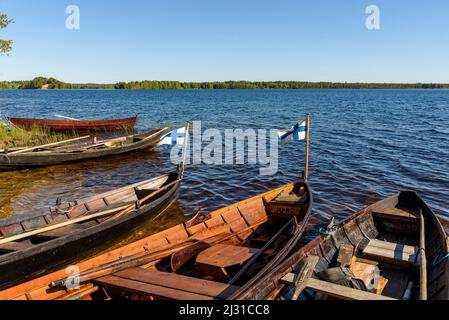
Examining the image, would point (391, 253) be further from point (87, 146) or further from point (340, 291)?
point (87, 146)

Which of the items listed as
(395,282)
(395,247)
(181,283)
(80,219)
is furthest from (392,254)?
(80,219)

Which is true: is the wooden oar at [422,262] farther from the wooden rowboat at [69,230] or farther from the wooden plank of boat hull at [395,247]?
the wooden rowboat at [69,230]

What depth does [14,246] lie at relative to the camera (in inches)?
328

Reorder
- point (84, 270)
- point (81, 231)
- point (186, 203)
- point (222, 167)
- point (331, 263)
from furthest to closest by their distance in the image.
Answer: point (222, 167) < point (186, 203) < point (81, 231) < point (331, 263) < point (84, 270)

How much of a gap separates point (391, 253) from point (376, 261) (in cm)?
43

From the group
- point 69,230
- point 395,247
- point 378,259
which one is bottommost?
point 378,259

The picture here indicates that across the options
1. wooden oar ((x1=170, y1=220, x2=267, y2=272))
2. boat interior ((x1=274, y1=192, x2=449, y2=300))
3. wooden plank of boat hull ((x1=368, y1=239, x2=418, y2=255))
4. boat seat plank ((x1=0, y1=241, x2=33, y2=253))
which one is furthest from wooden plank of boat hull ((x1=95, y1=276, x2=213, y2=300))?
wooden plank of boat hull ((x1=368, y1=239, x2=418, y2=255))

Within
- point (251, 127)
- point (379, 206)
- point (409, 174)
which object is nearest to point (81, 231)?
point (379, 206)

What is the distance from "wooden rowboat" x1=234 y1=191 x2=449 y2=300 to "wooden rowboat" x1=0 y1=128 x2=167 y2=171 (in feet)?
54.7

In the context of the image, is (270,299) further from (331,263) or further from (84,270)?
(84,270)

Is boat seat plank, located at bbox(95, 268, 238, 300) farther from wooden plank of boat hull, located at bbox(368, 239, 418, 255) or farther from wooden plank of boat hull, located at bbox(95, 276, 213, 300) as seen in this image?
wooden plank of boat hull, located at bbox(368, 239, 418, 255)

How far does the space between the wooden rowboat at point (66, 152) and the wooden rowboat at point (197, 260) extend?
43.3ft

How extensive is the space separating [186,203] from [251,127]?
86.9ft
